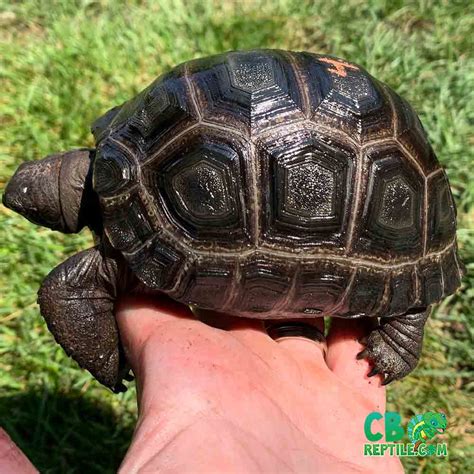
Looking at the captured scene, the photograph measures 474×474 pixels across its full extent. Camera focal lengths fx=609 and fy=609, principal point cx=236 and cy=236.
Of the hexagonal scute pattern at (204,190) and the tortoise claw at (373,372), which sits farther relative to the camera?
the tortoise claw at (373,372)

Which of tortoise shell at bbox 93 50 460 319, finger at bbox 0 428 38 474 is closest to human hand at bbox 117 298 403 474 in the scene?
tortoise shell at bbox 93 50 460 319

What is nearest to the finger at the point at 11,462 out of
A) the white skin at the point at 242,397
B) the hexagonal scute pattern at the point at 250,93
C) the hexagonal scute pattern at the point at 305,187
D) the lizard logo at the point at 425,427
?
the white skin at the point at 242,397

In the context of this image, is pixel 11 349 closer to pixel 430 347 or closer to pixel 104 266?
pixel 104 266

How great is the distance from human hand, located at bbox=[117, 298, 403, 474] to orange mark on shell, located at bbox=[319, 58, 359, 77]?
1.58 metres

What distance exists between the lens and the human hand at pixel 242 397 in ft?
8.82

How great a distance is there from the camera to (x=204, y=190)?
128 inches

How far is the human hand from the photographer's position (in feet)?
8.82

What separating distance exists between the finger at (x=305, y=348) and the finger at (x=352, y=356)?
80 mm

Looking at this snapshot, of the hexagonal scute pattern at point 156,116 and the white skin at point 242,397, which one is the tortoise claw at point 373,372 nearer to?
the white skin at point 242,397

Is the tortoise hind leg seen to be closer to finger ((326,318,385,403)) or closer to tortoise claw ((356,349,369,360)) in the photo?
finger ((326,318,385,403))

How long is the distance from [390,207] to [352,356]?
1049 millimetres

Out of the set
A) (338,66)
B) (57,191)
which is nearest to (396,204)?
(338,66)

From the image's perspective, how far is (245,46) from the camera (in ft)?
20.2

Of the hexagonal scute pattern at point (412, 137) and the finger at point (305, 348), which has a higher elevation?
the hexagonal scute pattern at point (412, 137)
